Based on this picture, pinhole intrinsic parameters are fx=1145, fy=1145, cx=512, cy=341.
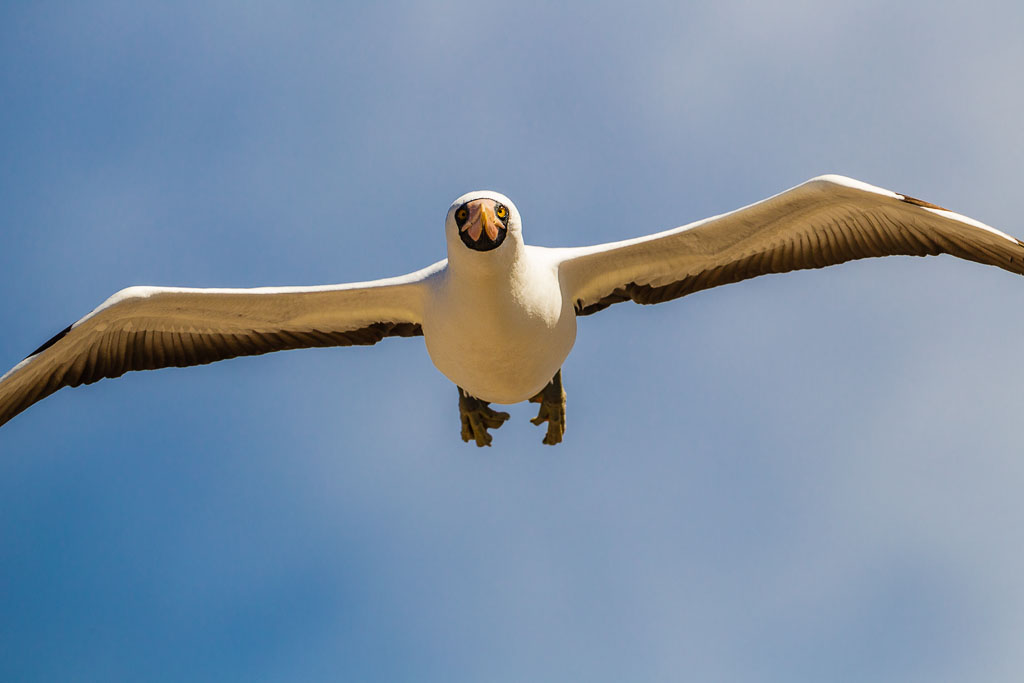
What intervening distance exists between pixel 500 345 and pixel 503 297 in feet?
2.01

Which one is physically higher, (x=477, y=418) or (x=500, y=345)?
(x=500, y=345)

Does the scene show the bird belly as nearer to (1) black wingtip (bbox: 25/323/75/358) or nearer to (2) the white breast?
(2) the white breast

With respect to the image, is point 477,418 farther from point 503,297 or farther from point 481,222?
point 481,222

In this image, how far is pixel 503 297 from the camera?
1104cm

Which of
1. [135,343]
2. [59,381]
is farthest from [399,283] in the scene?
[59,381]

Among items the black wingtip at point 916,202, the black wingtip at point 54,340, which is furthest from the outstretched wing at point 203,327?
the black wingtip at point 916,202

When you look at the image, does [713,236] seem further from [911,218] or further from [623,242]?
[911,218]

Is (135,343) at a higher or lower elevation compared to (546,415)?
higher

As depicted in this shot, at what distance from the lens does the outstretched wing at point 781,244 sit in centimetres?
1190

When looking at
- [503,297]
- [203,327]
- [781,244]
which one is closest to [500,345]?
[503,297]

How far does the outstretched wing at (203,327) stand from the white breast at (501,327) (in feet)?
2.96

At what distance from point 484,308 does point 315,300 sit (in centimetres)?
254

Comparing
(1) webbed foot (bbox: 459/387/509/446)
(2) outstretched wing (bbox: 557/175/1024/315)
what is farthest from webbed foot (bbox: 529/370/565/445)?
(2) outstretched wing (bbox: 557/175/1024/315)

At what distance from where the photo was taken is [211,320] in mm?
12938
